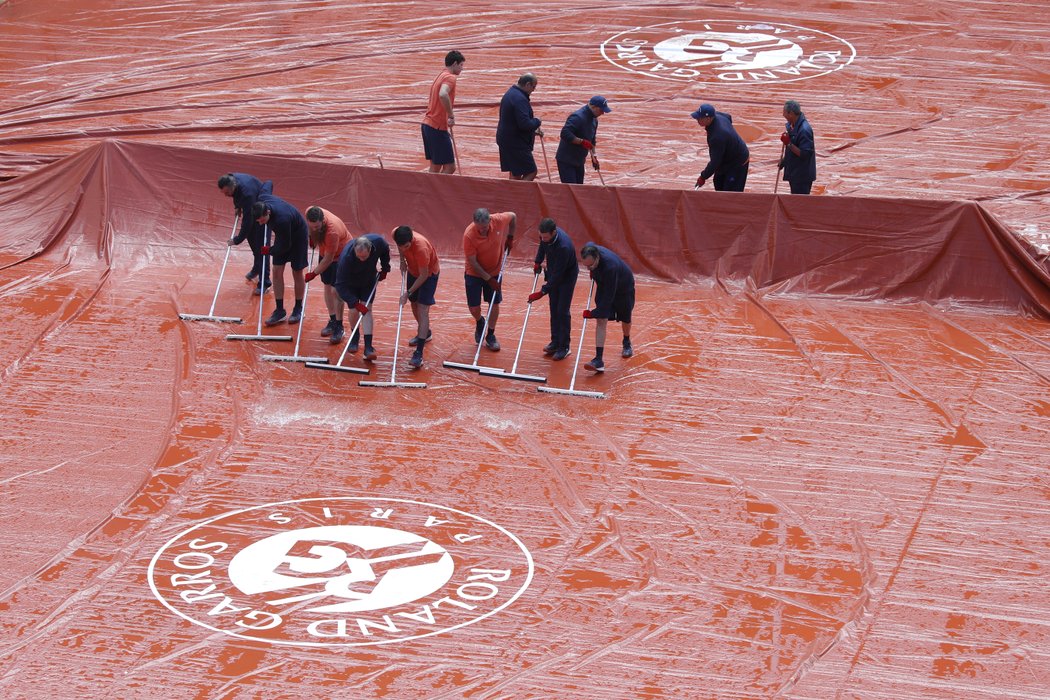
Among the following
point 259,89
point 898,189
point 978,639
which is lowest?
point 978,639

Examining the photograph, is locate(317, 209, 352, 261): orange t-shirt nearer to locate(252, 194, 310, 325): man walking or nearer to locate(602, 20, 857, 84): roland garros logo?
locate(252, 194, 310, 325): man walking

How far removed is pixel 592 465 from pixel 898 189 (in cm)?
652

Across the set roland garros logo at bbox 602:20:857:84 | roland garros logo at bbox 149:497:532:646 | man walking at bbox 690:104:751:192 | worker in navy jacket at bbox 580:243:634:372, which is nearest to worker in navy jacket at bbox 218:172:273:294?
worker in navy jacket at bbox 580:243:634:372

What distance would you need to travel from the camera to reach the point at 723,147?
42.8 feet

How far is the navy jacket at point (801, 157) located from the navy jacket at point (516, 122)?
2725 millimetres

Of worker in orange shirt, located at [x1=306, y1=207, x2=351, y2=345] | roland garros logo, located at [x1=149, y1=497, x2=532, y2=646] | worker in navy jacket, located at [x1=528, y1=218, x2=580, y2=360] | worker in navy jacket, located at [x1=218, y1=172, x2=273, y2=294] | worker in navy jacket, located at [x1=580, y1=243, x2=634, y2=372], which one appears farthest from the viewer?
worker in navy jacket, located at [x1=218, y1=172, x2=273, y2=294]

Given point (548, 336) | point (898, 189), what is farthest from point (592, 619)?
point (898, 189)

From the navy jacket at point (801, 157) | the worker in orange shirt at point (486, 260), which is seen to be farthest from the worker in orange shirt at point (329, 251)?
the navy jacket at point (801, 157)

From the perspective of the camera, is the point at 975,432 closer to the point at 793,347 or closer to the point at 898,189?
the point at 793,347

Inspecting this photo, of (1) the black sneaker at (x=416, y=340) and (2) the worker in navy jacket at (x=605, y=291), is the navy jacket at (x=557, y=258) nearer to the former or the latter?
(2) the worker in navy jacket at (x=605, y=291)

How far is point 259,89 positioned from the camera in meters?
17.1

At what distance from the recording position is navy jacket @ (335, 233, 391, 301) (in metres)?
11.2

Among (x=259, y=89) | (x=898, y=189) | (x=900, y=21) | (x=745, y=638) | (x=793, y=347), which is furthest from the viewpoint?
(x=900, y=21)

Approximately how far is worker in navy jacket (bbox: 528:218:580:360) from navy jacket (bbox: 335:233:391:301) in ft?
4.66
